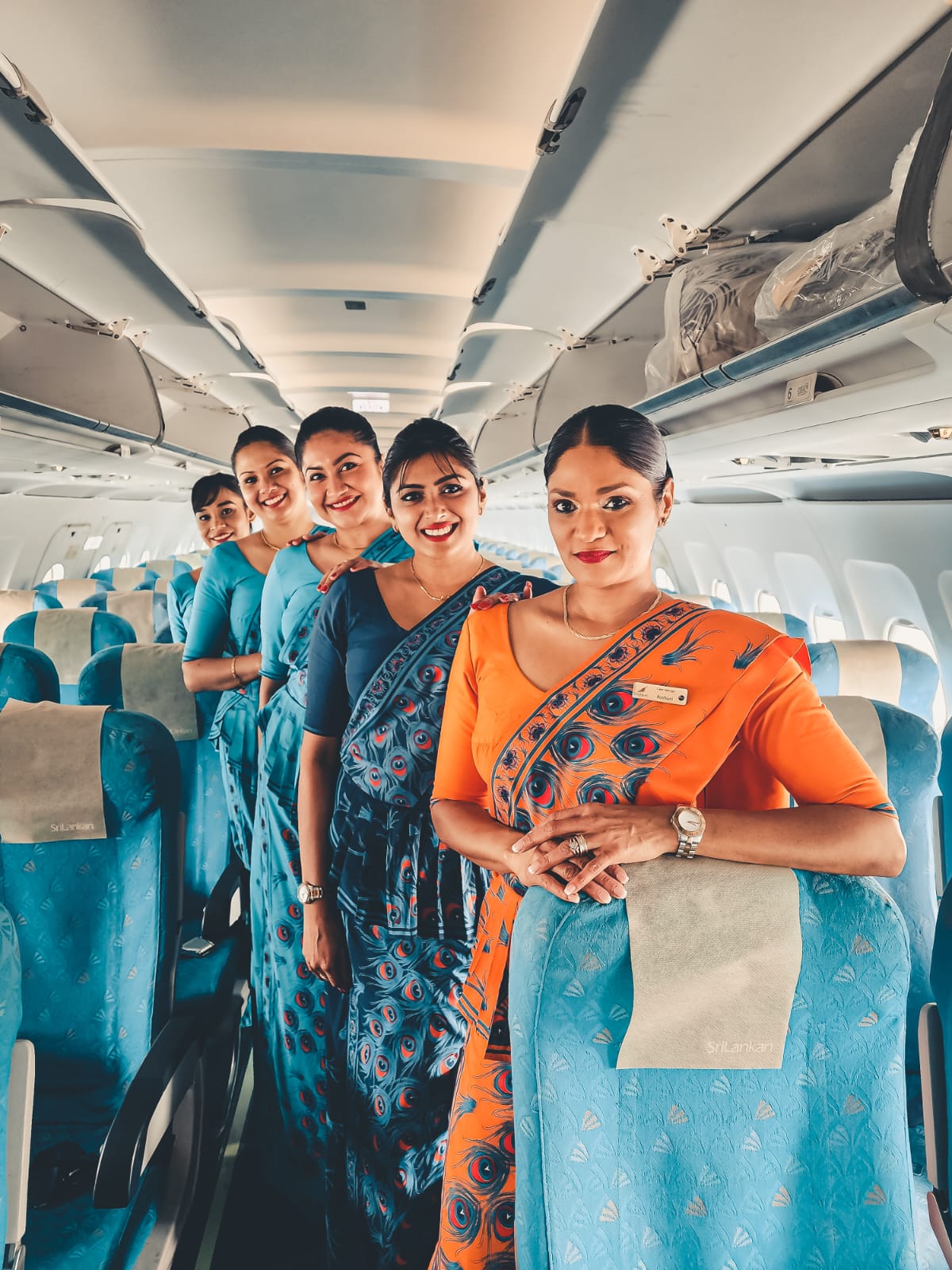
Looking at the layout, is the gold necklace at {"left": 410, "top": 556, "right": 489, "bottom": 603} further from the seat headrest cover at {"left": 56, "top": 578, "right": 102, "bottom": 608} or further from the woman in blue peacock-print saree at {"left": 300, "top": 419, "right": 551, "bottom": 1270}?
the seat headrest cover at {"left": 56, "top": 578, "right": 102, "bottom": 608}

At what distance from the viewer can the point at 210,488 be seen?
4070mm

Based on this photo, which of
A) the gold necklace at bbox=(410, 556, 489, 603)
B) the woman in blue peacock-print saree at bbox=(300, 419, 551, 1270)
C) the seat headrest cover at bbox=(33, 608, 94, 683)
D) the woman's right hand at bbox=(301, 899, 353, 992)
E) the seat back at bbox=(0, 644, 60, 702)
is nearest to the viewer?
the woman in blue peacock-print saree at bbox=(300, 419, 551, 1270)

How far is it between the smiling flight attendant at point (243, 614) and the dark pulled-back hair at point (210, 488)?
3.60ft

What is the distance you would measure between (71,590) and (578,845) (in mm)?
6872

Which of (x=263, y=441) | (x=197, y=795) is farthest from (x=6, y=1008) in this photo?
(x=263, y=441)

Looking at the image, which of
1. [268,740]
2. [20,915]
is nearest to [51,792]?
[20,915]

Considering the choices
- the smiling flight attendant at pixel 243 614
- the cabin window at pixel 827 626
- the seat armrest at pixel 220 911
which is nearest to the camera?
the seat armrest at pixel 220 911

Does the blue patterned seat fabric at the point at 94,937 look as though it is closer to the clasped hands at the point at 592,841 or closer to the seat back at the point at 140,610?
the clasped hands at the point at 592,841

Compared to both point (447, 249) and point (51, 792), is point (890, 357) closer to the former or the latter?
point (51, 792)

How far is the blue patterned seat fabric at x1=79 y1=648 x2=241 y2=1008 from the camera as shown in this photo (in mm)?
2756

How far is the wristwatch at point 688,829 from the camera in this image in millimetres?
1157

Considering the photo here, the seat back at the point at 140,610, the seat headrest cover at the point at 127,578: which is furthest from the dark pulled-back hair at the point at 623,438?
the seat headrest cover at the point at 127,578

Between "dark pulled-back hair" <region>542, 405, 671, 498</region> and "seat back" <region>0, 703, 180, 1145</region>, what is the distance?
1.18 meters

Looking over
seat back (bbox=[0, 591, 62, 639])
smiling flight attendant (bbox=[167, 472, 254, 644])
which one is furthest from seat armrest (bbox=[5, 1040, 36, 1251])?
seat back (bbox=[0, 591, 62, 639])
